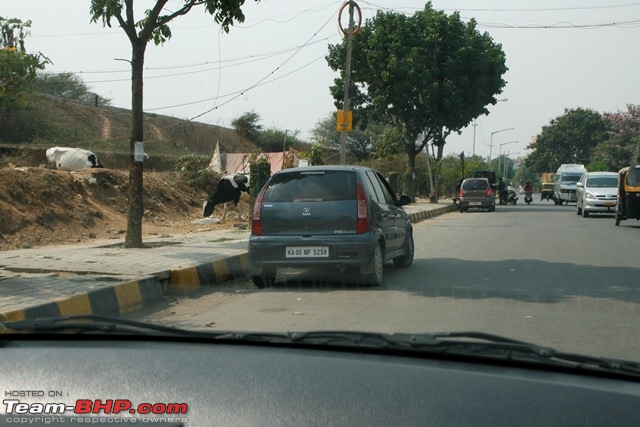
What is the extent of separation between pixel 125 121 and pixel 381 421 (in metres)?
46.3

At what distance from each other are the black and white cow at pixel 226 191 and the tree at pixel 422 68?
17906 millimetres

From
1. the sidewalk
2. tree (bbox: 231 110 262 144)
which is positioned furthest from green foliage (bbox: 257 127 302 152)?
the sidewalk

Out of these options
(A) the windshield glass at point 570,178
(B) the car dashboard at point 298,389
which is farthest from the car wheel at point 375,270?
(A) the windshield glass at point 570,178

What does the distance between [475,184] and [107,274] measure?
2796cm

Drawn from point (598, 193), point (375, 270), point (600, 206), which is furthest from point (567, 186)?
point (375, 270)

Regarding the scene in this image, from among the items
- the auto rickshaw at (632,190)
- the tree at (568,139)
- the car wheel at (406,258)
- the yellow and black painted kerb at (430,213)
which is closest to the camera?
the car wheel at (406,258)

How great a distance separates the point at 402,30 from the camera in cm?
3738

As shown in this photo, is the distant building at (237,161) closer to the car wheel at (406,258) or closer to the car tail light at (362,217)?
the car wheel at (406,258)

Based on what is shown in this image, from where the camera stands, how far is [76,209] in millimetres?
16781

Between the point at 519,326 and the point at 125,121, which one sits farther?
the point at 125,121

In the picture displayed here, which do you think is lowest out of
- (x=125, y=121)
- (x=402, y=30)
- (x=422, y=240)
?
(x=422, y=240)

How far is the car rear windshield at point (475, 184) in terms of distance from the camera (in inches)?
1414

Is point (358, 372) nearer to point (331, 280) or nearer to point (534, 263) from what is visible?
point (331, 280)

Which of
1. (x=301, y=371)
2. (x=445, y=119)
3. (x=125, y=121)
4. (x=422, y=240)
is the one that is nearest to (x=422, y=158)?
(x=445, y=119)
